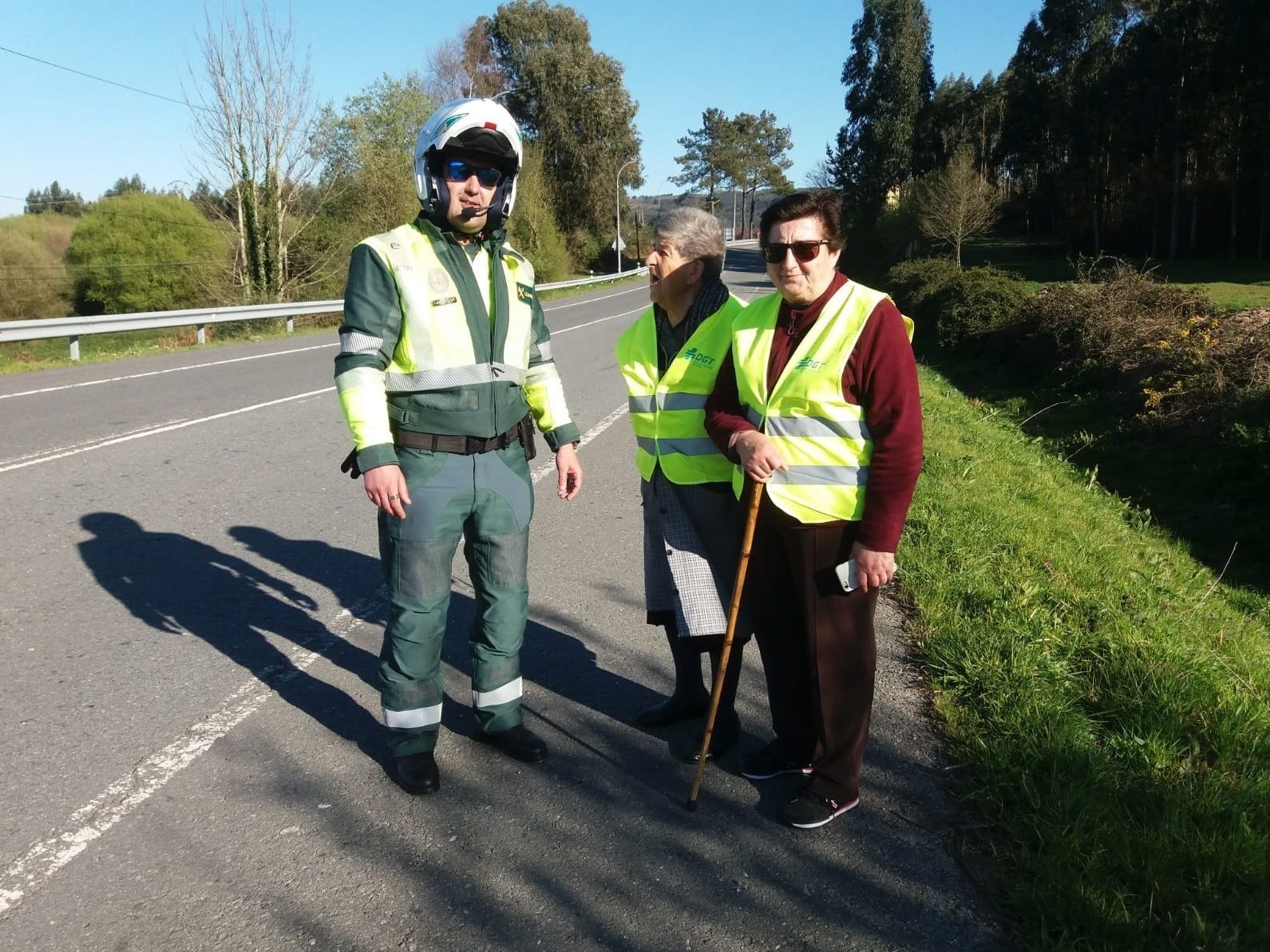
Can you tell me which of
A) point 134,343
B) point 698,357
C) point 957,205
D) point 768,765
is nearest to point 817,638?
point 768,765

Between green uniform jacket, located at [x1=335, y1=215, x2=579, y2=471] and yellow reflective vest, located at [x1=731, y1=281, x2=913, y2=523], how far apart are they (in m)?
0.85

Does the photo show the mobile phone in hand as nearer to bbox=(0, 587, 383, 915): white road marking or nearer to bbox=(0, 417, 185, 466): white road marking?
bbox=(0, 587, 383, 915): white road marking

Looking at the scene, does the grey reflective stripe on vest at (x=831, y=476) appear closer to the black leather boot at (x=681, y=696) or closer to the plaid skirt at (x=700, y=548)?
the plaid skirt at (x=700, y=548)

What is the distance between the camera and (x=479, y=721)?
3.39 m

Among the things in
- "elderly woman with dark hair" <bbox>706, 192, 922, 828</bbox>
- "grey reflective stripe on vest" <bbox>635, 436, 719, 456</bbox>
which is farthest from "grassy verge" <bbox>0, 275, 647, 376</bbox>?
"elderly woman with dark hair" <bbox>706, 192, 922, 828</bbox>

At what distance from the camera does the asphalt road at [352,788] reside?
249 centimetres

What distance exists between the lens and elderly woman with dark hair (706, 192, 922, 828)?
8.79ft

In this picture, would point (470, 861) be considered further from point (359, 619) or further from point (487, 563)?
point (359, 619)

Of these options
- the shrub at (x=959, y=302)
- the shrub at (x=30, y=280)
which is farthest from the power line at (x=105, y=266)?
the shrub at (x=959, y=302)

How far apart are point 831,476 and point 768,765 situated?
1.10 meters

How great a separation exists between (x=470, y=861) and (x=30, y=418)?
8.88m

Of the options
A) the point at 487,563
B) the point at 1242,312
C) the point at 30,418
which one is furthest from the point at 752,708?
the point at 1242,312

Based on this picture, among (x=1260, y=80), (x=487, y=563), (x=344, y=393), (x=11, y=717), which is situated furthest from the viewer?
(x=1260, y=80)

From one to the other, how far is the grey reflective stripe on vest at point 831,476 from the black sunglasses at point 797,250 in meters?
0.60
